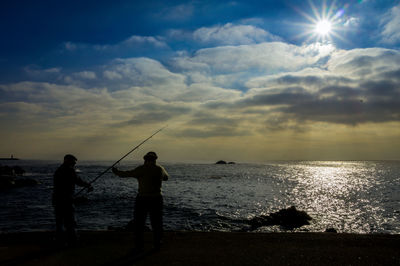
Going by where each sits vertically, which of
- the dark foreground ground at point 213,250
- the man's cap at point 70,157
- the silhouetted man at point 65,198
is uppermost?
the man's cap at point 70,157

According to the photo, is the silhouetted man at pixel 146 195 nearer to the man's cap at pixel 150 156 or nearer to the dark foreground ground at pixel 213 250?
the man's cap at pixel 150 156

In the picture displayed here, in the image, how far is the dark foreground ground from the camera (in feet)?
18.5

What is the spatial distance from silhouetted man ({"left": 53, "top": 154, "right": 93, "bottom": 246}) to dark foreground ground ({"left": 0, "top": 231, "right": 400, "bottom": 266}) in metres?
0.36

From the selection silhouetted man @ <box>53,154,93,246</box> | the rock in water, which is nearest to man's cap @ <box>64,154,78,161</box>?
A: silhouetted man @ <box>53,154,93,246</box>

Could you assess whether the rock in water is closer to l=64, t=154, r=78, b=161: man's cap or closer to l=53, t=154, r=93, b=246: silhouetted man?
l=53, t=154, r=93, b=246: silhouetted man

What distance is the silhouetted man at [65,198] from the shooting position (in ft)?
21.9

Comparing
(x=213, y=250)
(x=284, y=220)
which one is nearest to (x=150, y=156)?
(x=213, y=250)

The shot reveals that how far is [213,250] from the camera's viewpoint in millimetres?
6445

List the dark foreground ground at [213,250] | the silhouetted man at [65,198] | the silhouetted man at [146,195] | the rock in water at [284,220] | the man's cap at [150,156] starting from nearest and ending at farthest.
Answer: the dark foreground ground at [213,250], the silhouetted man at [146,195], the man's cap at [150,156], the silhouetted man at [65,198], the rock in water at [284,220]

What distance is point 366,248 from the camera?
647cm

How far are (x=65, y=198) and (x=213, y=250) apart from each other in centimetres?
376

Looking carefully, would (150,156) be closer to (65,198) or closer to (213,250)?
(65,198)

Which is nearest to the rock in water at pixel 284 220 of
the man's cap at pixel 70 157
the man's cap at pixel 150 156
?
the man's cap at pixel 150 156

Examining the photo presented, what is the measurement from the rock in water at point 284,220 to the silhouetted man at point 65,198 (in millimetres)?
10374
